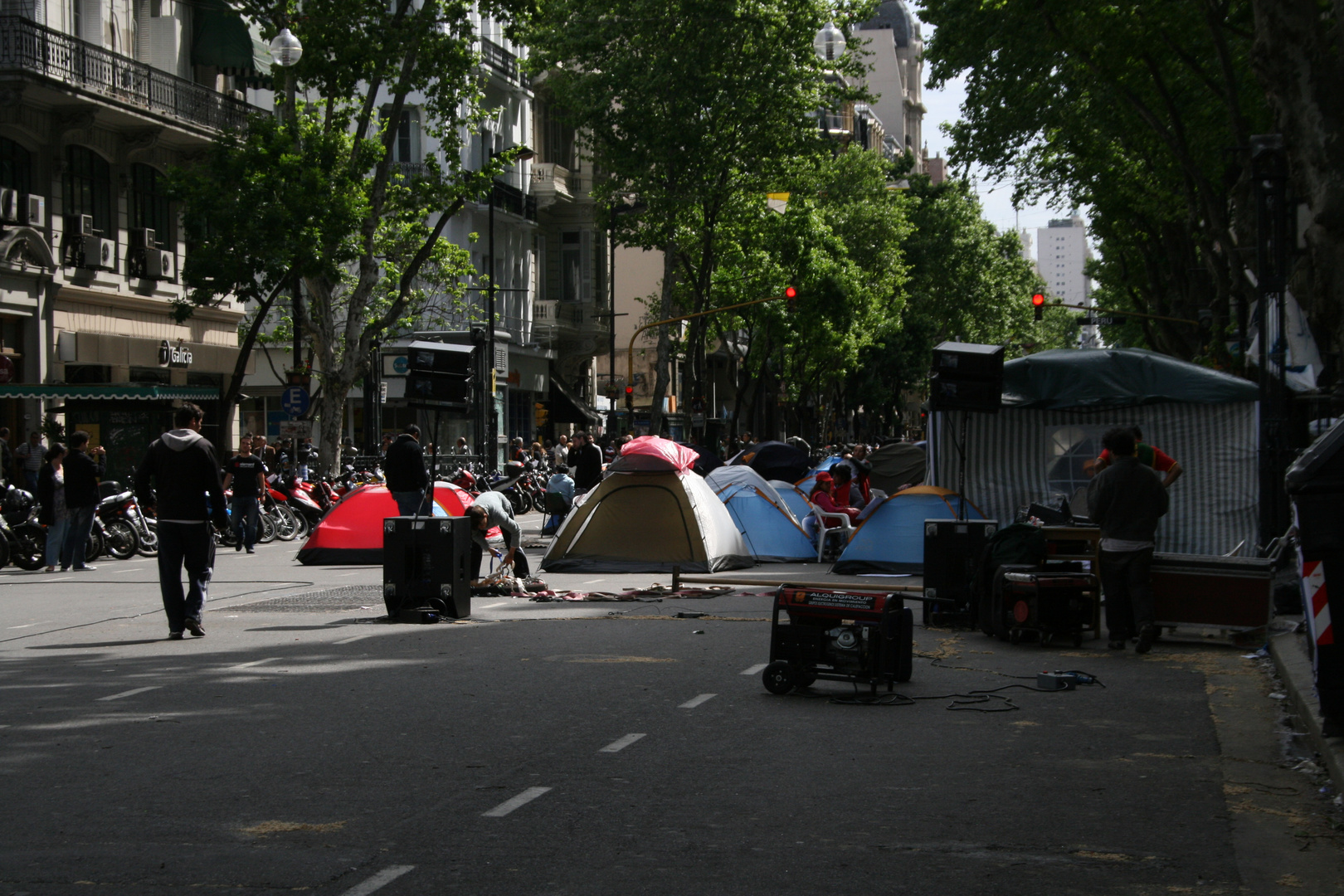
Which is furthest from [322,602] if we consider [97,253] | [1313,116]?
[97,253]

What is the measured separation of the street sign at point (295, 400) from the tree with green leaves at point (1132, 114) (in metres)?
14.5

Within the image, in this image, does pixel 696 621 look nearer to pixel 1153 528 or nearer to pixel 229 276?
pixel 1153 528

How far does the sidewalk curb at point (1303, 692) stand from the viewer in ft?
23.4

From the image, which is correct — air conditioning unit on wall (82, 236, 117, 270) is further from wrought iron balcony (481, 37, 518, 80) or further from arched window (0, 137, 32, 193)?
wrought iron balcony (481, 37, 518, 80)

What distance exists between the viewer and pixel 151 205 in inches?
1353

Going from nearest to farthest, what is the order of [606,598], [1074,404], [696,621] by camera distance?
[696,621], [606,598], [1074,404]

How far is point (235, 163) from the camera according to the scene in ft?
98.6

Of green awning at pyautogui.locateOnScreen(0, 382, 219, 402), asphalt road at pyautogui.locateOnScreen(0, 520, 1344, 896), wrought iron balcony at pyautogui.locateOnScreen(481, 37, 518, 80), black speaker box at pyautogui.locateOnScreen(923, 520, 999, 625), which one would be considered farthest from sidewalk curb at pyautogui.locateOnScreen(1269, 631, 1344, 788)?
wrought iron balcony at pyautogui.locateOnScreen(481, 37, 518, 80)

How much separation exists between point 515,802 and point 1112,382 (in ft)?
48.4

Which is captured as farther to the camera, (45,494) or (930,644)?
(45,494)

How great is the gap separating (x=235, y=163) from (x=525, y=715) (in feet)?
77.5

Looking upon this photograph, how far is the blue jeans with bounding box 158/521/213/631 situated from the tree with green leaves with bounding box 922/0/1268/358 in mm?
12893

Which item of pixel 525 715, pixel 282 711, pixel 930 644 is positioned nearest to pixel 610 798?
pixel 525 715

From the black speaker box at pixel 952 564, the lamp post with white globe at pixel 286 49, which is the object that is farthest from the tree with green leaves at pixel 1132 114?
the lamp post with white globe at pixel 286 49
